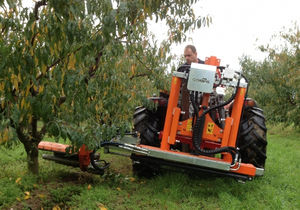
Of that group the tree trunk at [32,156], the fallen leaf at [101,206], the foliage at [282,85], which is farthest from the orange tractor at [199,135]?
the foliage at [282,85]

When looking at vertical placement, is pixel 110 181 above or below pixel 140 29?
below

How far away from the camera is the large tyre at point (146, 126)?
167 inches

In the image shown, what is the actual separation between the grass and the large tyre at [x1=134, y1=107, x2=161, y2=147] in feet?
1.66

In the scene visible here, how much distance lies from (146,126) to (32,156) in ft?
4.90

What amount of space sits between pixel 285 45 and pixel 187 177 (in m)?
11.1

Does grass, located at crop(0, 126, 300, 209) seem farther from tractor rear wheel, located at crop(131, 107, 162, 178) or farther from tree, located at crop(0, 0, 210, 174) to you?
tree, located at crop(0, 0, 210, 174)

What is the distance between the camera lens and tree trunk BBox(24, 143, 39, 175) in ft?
12.2

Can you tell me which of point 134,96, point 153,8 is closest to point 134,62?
point 134,96

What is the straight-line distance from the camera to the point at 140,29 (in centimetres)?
348

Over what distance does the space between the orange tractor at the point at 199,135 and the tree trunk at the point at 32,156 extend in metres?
0.11

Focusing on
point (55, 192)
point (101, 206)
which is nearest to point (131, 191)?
point (101, 206)

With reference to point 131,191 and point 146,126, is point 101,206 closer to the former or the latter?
point 131,191

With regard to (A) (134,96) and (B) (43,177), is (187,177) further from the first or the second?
(B) (43,177)

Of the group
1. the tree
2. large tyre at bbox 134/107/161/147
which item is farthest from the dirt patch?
large tyre at bbox 134/107/161/147
